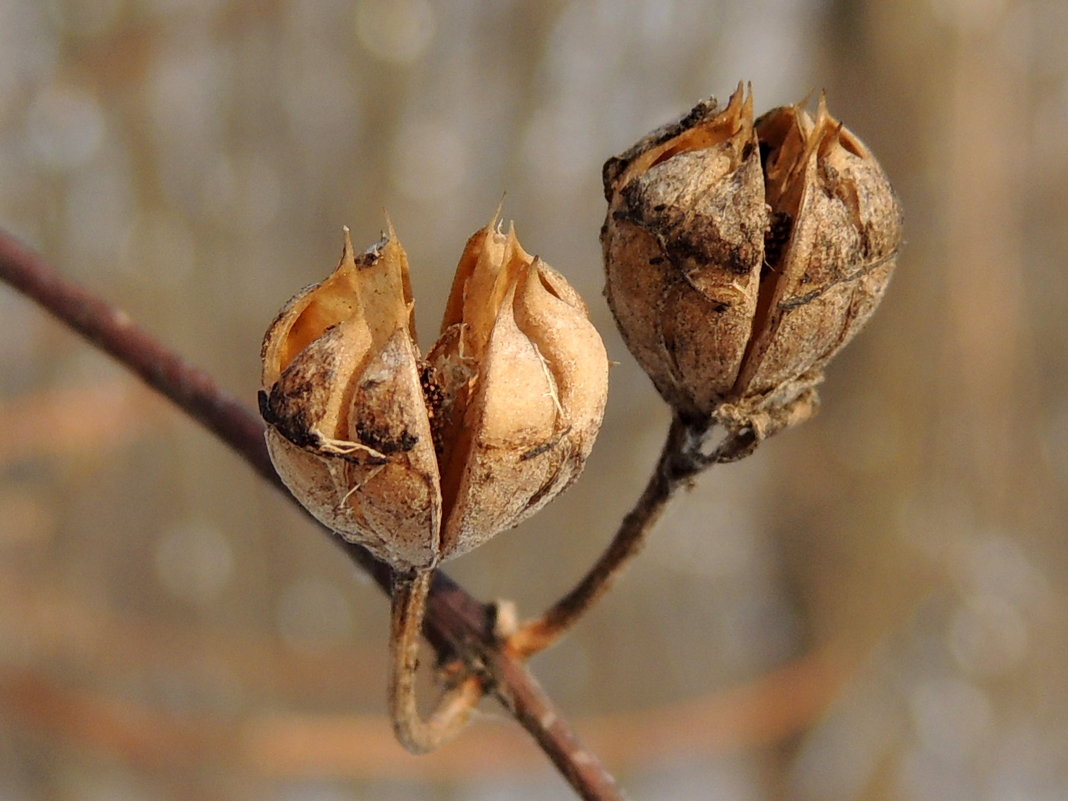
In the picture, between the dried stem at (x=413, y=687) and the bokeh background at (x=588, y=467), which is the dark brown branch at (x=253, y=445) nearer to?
the dried stem at (x=413, y=687)

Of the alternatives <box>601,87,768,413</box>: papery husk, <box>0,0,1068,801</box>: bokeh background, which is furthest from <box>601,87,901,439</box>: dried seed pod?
<box>0,0,1068,801</box>: bokeh background

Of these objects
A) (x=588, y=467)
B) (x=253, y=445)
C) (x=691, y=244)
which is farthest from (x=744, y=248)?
(x=588, y=467)

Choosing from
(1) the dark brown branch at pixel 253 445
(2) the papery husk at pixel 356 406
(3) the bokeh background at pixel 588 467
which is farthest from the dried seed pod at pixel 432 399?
(3) the bokeh background at pixel 588 467

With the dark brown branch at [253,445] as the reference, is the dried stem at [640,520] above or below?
above

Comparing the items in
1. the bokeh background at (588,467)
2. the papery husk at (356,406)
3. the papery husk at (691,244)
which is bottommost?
the bokeh background at (588,467)

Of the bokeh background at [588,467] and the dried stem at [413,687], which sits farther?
the bokeh background at [588,467]

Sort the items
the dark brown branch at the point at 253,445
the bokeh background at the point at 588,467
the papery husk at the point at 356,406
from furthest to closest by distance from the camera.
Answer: the bokeh background at the point at 588,467, the dark brown branch at the point at 253,445, the papery husk at the point at 356,406

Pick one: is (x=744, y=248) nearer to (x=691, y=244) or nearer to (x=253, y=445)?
(x=691, y=244)

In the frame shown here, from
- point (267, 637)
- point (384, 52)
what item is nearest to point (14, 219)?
point (384, 52)
